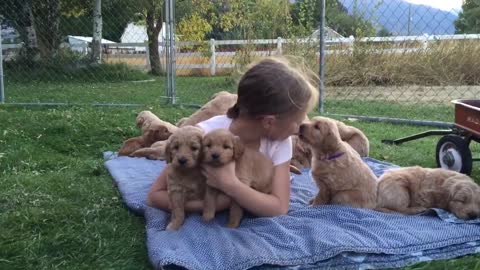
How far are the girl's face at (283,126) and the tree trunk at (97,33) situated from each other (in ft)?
40.4

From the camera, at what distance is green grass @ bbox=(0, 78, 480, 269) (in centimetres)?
287

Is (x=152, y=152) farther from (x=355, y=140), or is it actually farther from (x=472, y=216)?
(x=472, y=216)

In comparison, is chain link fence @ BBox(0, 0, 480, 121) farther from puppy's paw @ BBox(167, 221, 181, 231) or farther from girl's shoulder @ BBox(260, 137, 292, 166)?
puppy's paw @ BBox(167, 221, 181, 231)

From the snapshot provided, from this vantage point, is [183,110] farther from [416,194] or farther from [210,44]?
[210,44]

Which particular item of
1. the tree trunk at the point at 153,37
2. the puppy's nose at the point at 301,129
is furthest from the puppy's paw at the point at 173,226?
the tree trunk at the point at 153,37

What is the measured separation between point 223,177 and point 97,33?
42.3ft

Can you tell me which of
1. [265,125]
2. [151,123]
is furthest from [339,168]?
[151,123]

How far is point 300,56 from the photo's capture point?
9.05m

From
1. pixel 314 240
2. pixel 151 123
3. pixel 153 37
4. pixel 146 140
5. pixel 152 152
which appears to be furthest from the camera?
pixel 153 37

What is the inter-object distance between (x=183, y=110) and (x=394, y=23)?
11.7ft

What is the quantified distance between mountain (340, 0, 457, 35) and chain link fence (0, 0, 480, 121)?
19 mm

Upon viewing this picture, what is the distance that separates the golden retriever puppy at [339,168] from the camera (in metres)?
3.53

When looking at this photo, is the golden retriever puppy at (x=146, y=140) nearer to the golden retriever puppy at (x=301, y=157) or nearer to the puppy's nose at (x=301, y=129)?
the golden retriever puppy at (x=301, y=157)

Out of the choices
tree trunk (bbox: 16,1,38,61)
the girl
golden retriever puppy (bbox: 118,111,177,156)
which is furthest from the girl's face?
tree trunk (bbox: 16,1,38,61)
